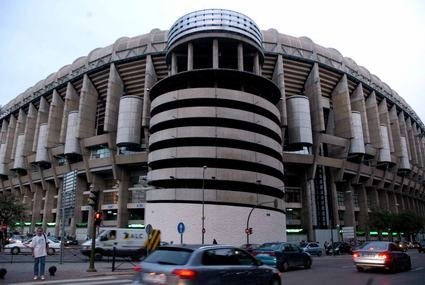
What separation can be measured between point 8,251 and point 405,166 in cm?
8032

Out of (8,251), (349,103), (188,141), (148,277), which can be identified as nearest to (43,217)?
(188,141)

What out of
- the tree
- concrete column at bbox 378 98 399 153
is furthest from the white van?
concrete column at bbox 378 98 399 153

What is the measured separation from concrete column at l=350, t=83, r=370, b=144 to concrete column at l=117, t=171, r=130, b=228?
1883 inches

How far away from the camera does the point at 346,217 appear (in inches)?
2837

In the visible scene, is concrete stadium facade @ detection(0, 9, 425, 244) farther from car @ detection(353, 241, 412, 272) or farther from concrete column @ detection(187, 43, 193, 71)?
car @ detection(353, 241, 412, 272)

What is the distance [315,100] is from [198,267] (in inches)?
2641

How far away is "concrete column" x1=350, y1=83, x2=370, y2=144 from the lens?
7568 cm

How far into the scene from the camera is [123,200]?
65188 millimetres

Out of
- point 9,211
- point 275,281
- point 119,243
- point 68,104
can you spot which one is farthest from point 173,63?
point 275,281

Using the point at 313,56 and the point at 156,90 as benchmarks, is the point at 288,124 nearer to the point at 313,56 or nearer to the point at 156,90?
A: the point at 313,56

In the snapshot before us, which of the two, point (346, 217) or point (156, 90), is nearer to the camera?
point (156, 90)

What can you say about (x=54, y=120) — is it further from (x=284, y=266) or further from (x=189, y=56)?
(x=284, y=266)

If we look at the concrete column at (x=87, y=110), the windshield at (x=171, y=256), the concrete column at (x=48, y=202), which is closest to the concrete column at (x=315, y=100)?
the concrete column at (x=87, y=110)

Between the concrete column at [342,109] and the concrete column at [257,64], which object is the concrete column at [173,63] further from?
the concrete column at [342,109]
